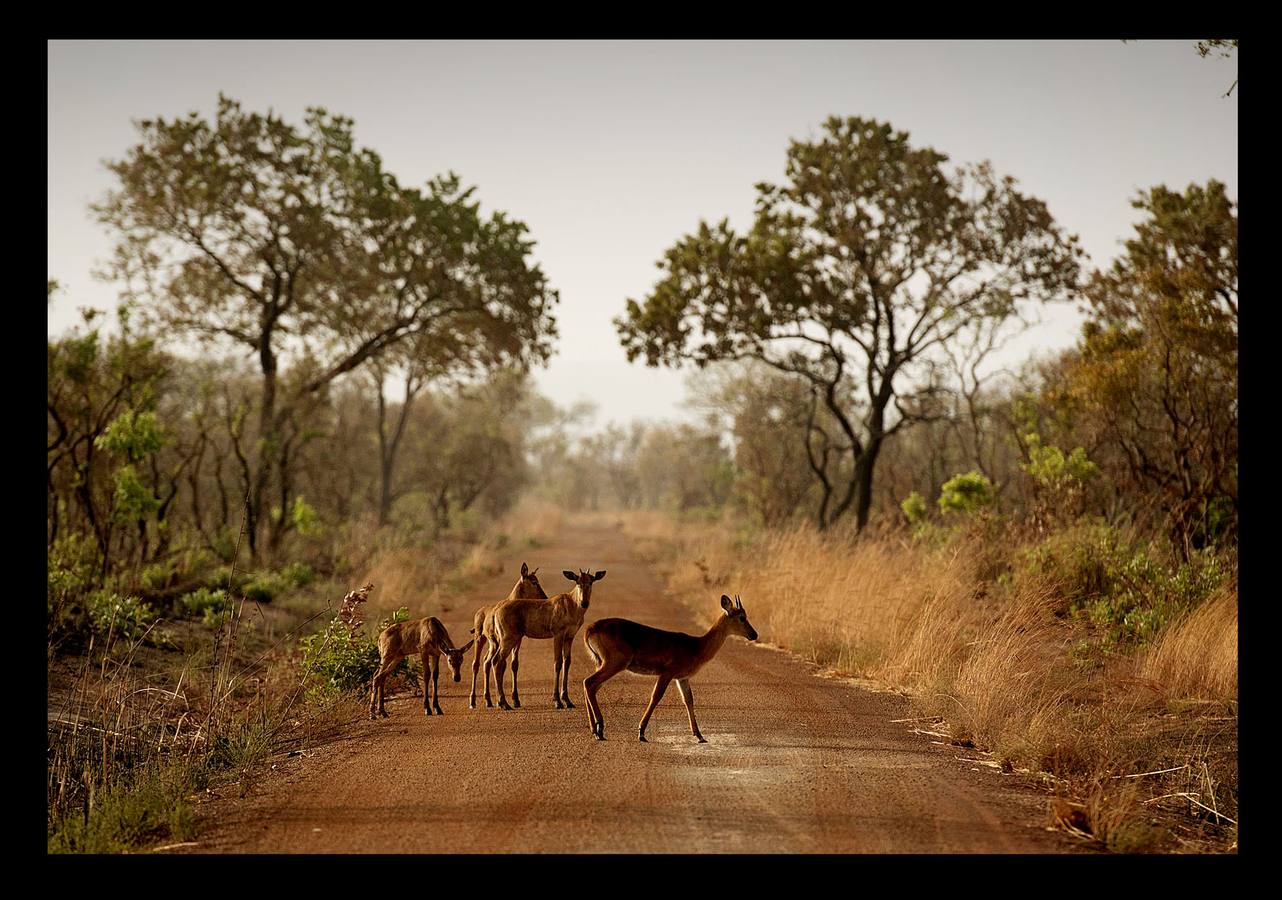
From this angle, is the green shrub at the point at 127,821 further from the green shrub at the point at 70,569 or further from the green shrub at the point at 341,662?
the green shrub at the point at 70,569

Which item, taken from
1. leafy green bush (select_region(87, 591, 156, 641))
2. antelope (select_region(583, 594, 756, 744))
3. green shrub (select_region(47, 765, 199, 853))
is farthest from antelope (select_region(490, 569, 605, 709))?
leafy green bush (select_region(87, 591, 156, 641))

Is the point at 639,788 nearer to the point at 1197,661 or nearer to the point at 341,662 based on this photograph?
the point at 341,662

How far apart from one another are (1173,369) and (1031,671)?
468 inches

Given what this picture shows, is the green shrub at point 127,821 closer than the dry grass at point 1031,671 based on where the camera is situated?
Yes

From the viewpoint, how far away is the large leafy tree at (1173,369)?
16562 mm

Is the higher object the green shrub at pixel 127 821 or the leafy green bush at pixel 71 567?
the leafy green bush at pixel 71 567

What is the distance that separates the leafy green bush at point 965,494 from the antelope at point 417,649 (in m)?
12.5

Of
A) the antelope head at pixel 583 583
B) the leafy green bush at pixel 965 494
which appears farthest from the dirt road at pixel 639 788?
the leafy green bush at pixel 965 494

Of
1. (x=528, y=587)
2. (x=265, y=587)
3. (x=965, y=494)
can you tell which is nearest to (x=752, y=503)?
(x=965, y=494)

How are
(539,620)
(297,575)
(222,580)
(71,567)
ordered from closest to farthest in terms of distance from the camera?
(539,620) < (71,567) < (222,580) < (297,575)

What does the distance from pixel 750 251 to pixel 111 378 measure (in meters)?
14.0

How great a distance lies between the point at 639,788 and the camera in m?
5.62

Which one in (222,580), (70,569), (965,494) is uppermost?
(965,494)

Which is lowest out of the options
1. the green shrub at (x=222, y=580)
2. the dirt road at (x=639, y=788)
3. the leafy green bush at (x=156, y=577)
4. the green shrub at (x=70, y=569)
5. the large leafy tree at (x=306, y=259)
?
the dirt road at (x=639, y=788)
